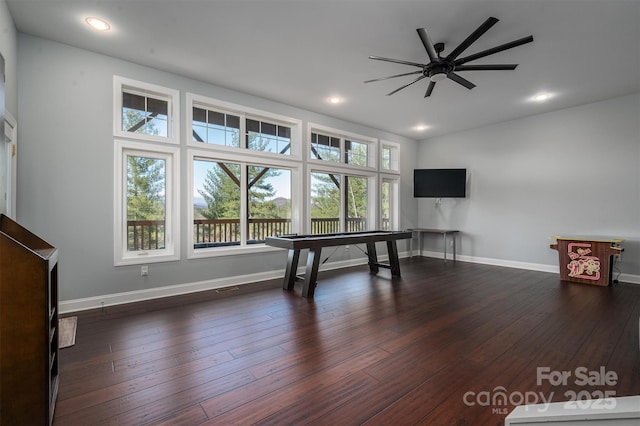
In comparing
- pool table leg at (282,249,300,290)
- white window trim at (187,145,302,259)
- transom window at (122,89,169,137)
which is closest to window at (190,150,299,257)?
white window trim at (187,145,302,259)

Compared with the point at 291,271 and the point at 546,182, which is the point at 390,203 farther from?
the point at 291,271

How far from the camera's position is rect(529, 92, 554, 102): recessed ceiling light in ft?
15.7

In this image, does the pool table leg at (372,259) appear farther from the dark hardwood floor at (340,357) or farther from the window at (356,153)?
the window at (356,153)

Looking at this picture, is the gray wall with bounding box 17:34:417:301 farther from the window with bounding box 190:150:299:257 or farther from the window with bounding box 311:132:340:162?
the window with bounding box 311:132:340:162

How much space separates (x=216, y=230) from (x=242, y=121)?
5.81 feet

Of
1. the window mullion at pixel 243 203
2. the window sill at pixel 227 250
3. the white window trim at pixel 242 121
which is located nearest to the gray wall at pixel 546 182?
the white window trim at pixel 242 121

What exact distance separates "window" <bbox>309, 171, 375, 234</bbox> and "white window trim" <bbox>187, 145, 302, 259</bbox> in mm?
372

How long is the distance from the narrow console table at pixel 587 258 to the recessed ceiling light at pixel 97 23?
686 cm

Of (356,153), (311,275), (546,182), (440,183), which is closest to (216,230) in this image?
(311,275)

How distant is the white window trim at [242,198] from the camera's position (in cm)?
427

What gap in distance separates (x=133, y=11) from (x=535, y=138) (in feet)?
21.7

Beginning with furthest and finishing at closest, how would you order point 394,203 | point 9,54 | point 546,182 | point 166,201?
point 394,203, point 546,182, point 166,201, point 9,54

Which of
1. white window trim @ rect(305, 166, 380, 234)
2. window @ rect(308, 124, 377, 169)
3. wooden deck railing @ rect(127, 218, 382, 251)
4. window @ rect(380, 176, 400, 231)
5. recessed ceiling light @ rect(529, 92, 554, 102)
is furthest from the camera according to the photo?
window @ rect(380, 176, 400, 231)

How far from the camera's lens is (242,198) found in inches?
192
